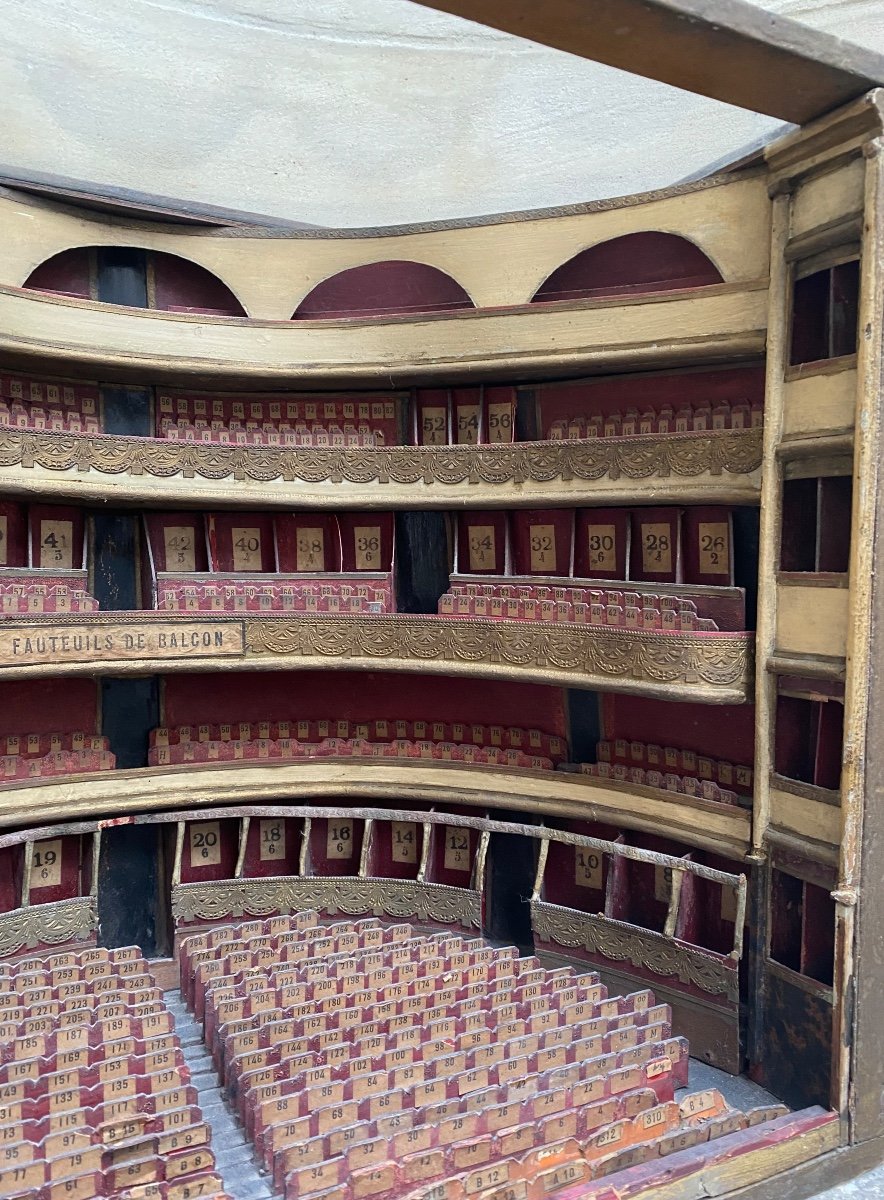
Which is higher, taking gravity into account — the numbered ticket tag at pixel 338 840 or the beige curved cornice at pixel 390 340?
the beige curved cornice at pixel 390 340

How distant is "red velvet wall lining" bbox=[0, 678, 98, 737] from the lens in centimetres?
1051

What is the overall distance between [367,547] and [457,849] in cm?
428

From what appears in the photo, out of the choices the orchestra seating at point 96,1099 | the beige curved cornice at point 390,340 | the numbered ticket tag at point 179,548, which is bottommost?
the orchestra seating at point 96,1099

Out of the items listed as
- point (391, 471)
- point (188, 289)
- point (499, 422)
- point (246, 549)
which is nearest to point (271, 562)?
point (246, 549)

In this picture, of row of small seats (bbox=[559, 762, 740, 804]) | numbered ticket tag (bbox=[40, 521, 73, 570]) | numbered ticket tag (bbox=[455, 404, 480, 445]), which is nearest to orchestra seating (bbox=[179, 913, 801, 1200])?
row of small seats (bbox=[559, 762, 740, 804])

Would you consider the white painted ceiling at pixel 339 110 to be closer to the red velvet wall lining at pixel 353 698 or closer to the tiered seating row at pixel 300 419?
the tiered seating row at pixel 300 419

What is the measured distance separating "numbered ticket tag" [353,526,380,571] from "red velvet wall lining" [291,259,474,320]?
291 cm

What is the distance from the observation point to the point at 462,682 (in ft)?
37.9

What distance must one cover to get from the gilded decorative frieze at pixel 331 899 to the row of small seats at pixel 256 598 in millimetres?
3373

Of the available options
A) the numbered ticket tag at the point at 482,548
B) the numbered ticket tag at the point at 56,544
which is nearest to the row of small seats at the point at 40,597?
the numbered ticket tag at the point at 56,544

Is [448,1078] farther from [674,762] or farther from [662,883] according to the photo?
[674,762]

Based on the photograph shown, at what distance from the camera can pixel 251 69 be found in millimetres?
14234

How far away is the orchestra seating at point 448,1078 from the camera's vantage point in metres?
5.75

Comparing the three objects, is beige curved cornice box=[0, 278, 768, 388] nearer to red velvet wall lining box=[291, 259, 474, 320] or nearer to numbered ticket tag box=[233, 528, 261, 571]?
red velvet wall lining box=[291, 259, 474, 320]
